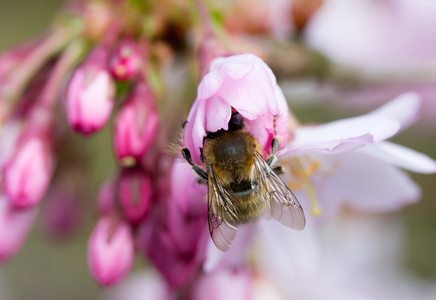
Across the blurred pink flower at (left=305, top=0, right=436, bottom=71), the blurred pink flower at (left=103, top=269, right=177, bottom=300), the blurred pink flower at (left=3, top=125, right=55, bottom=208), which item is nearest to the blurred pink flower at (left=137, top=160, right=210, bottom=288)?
the blurred pink flower at (left=3, top=125, right=55, bottom=208)

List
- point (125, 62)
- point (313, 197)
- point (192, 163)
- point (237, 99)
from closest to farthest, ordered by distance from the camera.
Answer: point (237, 99)
point (192, 163)
point (125, 62)
point (313, 197)

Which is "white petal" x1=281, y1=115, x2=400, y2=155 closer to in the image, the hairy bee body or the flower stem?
the hairy bee body

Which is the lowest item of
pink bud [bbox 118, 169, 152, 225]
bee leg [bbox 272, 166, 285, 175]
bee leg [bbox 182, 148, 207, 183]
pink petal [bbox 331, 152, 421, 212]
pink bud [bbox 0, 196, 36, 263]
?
pink petal [bbox 331, 152, 421, 212]

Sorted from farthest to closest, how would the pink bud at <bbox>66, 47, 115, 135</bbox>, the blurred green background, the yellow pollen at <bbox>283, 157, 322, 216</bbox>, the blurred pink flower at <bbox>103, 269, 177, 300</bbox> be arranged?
1. the blurred green background
2. the blurred pink flower at <bbox>103, 269, 177, 300</bbox>
3. the yellow pollen at <bbox>283, 157, 322, 216</bbox>
4. the pink bud at <bbox>66, 47, 115, 135</bbox>

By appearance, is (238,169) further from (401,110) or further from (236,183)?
(401,110)

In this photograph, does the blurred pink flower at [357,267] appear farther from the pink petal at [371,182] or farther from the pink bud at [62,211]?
the pink bud at [62,211]

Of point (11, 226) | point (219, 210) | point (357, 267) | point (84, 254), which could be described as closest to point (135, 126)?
point (219, 210)

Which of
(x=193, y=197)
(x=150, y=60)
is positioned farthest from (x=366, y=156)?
(x=150, y=60)
